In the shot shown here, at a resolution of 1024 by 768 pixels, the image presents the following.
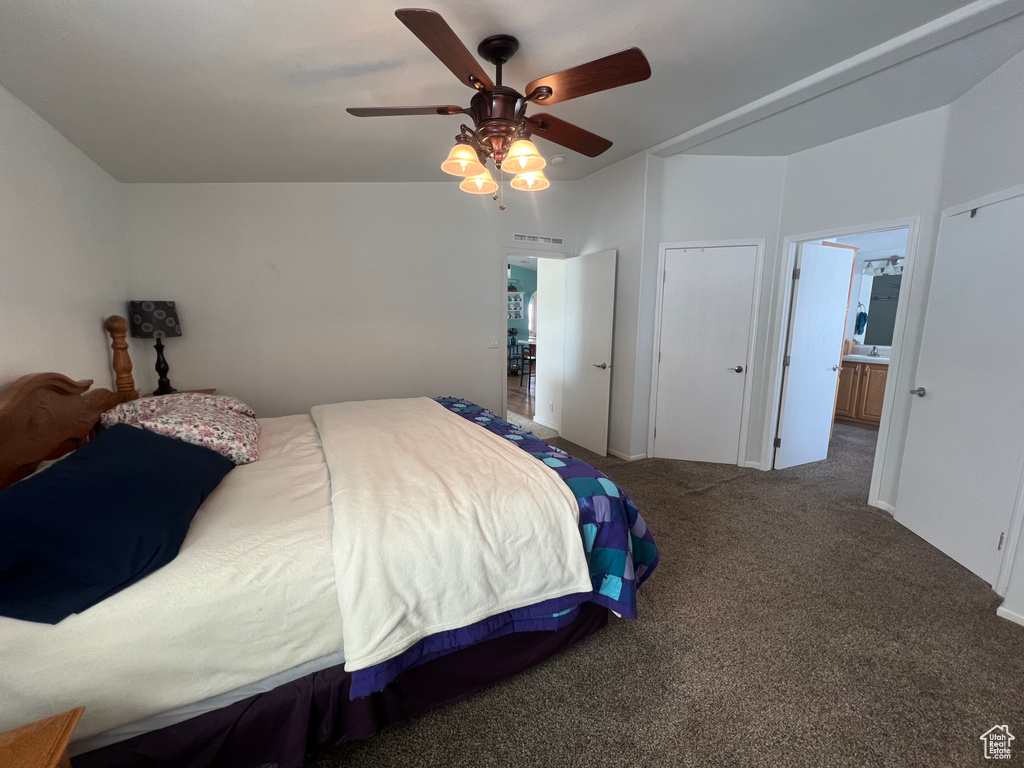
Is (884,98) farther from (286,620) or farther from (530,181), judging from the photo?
(286,620)

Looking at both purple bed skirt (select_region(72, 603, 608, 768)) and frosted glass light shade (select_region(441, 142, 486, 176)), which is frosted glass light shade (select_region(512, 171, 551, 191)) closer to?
frosted glass light shade (select_region(441, 142, 486, 176))

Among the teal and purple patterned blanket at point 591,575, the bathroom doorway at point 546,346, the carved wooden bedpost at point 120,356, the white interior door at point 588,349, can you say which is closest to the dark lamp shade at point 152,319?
the carved wooden bedpost at point 120,356

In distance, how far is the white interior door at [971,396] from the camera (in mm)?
2000

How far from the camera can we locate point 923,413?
2.49 metres

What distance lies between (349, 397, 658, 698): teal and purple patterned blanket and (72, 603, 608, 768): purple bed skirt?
0.12m

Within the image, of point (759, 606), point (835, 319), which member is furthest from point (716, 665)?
point (835, 319)

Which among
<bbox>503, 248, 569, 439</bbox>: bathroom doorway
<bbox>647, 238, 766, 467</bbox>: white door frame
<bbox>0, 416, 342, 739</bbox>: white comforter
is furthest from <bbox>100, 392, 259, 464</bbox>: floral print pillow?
<bbox>647, 238, 766, 467</bbox>: white door frame

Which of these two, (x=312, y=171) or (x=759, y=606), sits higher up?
(x=312, y=171)

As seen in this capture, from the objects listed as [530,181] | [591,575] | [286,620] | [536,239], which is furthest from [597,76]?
[536,239]

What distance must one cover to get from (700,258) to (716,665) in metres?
3.09

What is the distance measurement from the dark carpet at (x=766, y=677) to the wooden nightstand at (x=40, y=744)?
2.37 ft

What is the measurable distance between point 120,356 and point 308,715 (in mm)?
2453

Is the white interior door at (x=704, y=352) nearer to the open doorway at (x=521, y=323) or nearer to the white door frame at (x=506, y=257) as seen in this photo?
the white door frame at (x=506, y=257)

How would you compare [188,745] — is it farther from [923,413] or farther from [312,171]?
[923,413]
